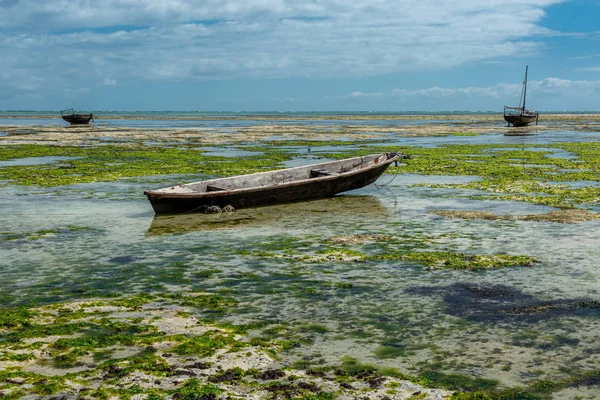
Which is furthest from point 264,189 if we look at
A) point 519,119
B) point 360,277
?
point 519,119

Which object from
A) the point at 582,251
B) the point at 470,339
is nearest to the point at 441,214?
the point at 582,251

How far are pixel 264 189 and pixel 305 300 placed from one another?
7.19m

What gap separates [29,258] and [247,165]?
15461mm

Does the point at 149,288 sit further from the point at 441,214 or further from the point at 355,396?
the point at 441,214

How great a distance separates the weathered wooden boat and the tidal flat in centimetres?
37

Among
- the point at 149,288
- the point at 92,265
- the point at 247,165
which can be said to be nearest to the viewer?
the point at 149,288

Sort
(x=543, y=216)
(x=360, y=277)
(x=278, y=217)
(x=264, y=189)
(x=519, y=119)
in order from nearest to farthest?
(x=360, y=277) < (x=543, y=216) < (x=278, y=217) < (x=264, y=189) < (x=519, y=119)

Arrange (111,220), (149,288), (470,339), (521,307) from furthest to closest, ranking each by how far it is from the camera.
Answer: (111,220) < (149,288) < (521,307) < (470,339)

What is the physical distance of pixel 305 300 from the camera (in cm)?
755

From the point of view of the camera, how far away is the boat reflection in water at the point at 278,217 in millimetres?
12539

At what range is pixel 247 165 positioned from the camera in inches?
975

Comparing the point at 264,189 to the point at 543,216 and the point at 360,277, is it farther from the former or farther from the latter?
the point at 543,216

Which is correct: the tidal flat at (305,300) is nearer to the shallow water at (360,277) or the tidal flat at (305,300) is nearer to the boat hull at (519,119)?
the shallow water at (360,277)

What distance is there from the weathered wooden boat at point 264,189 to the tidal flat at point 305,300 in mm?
365
